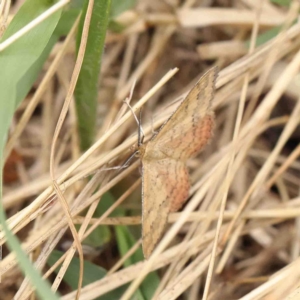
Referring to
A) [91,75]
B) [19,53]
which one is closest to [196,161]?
[91,75]

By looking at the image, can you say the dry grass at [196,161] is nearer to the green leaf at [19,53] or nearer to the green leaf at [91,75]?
the green leaf at [91,75]

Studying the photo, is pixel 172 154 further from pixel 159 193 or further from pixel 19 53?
pixel 19 53

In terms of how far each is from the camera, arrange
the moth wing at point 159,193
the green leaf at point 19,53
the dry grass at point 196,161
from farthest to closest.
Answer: the dry grass at point 196,161 < the moth wing at point 159,193 < the green leaf at point 19,53

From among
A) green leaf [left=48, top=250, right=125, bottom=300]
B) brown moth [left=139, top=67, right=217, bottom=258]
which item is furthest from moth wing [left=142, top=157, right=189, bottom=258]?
→ green leaf [left=48, top=250, right=125, bottom=300]

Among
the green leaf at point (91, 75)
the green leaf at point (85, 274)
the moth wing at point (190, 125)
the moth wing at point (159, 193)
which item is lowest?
the green leaf at point (85, 274)

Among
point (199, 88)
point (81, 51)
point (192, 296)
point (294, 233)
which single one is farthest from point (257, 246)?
point (81, 51)

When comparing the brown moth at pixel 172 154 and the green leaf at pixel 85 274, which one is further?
the green leaf at pixel 85 274

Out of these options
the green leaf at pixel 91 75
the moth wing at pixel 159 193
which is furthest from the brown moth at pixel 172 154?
the green leaf at pixel 91 75

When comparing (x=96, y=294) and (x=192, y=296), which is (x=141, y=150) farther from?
(x=192, y=296)
